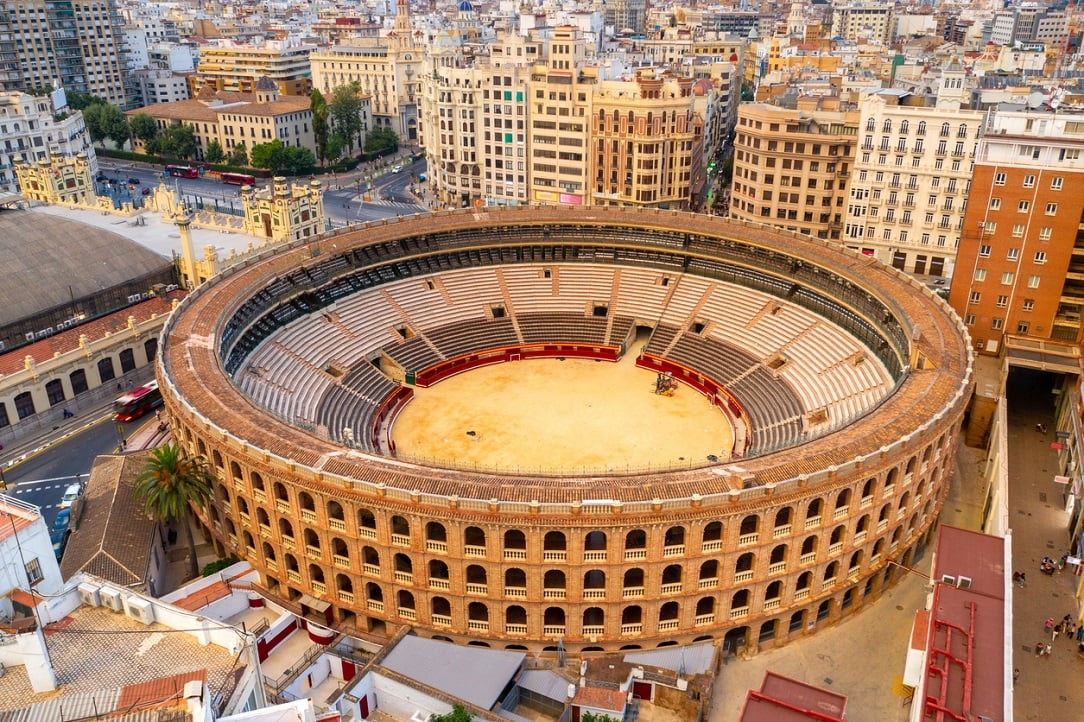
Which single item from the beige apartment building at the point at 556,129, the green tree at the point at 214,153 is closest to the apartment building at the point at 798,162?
the beige apartment building at the point at 556,129

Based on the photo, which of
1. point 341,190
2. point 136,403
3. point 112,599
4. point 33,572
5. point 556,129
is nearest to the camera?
point 112,599

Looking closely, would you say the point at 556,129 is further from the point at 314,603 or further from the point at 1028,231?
the point at 314,603

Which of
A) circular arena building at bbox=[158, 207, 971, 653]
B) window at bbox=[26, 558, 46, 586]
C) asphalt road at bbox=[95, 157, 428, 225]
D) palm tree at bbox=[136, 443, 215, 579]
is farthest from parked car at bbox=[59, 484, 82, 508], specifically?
asphalt road at bbox=[95, 157, 428, 225]

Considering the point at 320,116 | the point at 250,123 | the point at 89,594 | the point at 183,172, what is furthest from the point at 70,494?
the point at 320,116

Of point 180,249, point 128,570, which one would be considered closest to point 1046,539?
point 128,570

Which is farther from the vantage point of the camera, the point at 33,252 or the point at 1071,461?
the point at 33,252

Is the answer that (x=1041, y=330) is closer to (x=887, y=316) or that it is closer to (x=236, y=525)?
(x=887, y=316)
